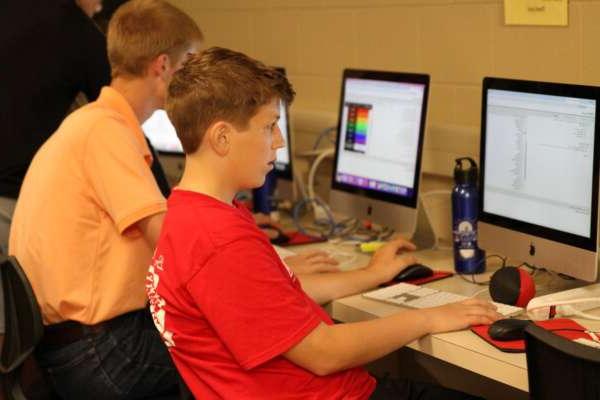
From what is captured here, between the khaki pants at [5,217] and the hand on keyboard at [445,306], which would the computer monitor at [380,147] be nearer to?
the hand on keyboard at [445,306]

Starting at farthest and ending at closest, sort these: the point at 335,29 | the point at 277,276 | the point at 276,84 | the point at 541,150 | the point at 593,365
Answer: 1. the point at 335,29
2. the point at 541,150
3. the point at 276,84
4. the point at 277,276
5. the point at 593,365

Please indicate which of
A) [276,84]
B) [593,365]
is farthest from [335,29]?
[593,365]

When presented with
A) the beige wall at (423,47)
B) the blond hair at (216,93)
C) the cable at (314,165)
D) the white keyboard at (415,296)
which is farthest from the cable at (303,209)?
the blond hair at (216,93)

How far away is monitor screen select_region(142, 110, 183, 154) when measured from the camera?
397 cm

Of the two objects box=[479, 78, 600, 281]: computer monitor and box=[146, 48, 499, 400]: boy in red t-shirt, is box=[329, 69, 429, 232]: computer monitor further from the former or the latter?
box=[146, 48, 499, 400]: boy in red t-shirt

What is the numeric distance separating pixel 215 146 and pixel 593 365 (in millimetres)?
816

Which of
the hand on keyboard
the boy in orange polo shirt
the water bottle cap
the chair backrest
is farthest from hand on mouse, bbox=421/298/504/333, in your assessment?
the chair backrest

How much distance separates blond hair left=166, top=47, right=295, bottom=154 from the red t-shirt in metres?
0.13

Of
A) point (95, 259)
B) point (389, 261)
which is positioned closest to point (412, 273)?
point (389, 261)

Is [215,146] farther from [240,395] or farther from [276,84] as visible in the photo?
[240,395]

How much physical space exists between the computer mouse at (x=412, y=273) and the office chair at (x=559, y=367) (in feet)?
2.93

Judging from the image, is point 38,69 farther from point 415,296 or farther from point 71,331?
point 415,296

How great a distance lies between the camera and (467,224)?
105 inches

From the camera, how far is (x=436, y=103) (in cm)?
316
